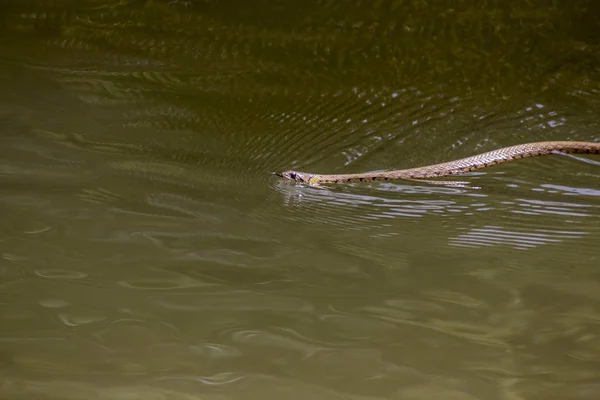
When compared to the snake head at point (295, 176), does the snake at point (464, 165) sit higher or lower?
higher

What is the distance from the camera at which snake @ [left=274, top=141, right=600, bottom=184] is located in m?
3.15

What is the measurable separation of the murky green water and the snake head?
94 millimetres

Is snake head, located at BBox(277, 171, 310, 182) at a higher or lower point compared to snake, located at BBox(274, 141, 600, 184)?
lower

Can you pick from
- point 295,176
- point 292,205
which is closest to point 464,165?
point 295,176

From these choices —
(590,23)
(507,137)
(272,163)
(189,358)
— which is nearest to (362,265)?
(189,358)

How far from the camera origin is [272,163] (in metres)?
3.34

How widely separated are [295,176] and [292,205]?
0.46 metres

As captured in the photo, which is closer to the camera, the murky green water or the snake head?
the murky green water

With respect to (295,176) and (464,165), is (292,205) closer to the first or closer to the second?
(295,176)

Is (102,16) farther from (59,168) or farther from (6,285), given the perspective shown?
(6,285)

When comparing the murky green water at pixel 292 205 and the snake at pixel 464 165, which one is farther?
the snake at pixel 464 165

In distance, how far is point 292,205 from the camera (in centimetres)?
269

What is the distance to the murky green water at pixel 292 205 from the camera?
1.57 m

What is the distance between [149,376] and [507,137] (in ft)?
8.69
